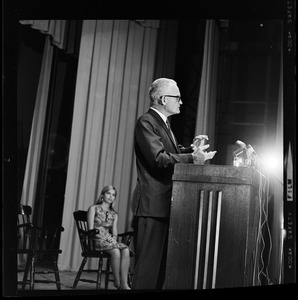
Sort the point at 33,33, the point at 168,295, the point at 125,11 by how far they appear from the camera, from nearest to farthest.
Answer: the point at 168,295, the point at 125,11, the point at 33,33

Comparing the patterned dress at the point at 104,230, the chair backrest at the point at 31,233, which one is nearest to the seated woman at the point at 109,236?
the patterned dress at the point at 104,230

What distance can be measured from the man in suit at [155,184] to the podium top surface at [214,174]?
0.42 ft

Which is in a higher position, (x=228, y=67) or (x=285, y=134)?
(x=228, y=67)

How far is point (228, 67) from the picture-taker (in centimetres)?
673

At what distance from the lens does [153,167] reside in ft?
10.0

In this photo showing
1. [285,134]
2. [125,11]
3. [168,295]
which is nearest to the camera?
[168,295]

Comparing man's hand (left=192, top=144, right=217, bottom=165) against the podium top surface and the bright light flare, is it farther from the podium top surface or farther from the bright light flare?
the bright light flare

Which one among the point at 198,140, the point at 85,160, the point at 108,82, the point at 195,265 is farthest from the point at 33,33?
the point at 195,265

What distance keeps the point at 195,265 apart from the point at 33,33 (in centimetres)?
434

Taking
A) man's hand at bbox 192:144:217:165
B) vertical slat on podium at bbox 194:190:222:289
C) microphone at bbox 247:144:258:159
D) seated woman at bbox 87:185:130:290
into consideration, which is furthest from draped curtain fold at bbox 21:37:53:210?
vertical slat on podium at bbox 194:190:222:289

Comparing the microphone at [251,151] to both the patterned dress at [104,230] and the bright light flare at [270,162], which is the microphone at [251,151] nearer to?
the patterned dress at [104,230]

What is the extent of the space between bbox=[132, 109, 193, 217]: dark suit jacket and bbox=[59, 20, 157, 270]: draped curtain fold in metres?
3.28

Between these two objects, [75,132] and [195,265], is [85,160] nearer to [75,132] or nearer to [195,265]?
[75,132]

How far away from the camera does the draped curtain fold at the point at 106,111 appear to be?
20.7ft
